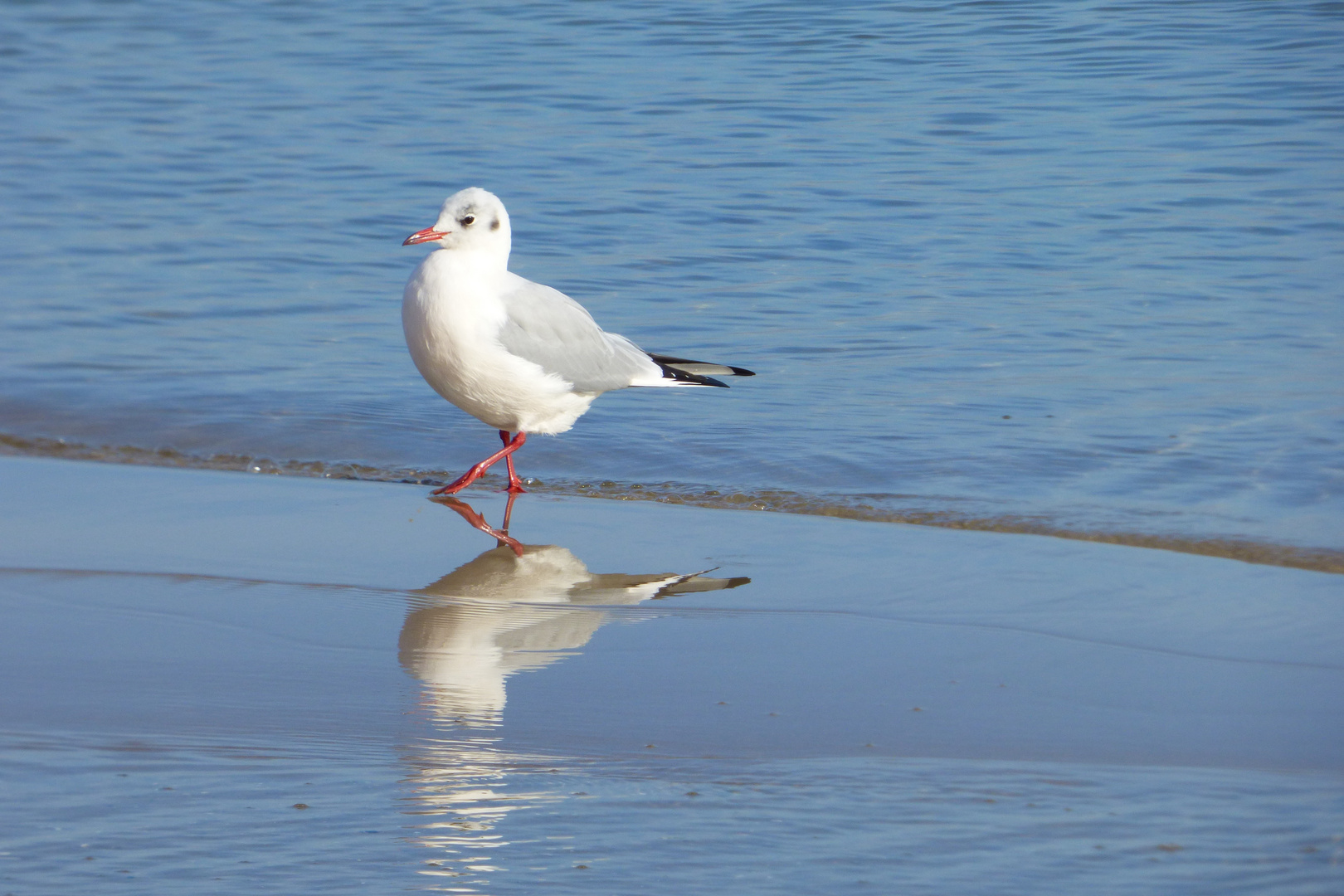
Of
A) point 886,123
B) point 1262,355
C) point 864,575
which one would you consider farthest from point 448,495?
point 886,123

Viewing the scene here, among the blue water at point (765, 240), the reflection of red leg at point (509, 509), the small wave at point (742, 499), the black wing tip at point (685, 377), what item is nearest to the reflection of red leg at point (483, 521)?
the reflection of red leg at point (509, 509)

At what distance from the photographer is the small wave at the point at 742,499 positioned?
15.4 ft

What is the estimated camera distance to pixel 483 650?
3.66m

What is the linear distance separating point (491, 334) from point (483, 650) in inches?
69.6

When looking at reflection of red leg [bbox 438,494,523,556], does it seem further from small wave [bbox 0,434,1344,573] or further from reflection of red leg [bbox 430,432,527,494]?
small wave [bbox 0,434,1344,573]

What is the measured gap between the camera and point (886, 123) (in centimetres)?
1116

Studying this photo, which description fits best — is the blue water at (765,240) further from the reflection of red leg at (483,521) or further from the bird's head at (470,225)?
the bird's head at (470,225)

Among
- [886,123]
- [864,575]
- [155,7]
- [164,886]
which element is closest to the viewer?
[164,886]

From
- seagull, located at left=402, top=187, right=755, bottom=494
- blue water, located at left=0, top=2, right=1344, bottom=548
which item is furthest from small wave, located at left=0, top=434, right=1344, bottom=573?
seagull, located at left=402, top=187, right=755, bottom=494

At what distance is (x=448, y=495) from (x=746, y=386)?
176 cm

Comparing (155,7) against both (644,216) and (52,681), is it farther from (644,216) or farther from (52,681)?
(52,681)

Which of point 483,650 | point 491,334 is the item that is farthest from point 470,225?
point 483,650

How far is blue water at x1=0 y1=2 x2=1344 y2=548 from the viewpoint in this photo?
5852 mm

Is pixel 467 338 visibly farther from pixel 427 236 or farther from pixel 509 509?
pixel 509 509
